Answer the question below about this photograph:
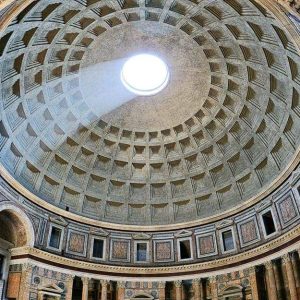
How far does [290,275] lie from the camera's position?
21.2 m

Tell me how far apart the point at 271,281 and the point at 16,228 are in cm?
1573

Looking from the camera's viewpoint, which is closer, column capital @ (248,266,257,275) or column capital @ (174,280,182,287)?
column capital @ (248,266,257,275)

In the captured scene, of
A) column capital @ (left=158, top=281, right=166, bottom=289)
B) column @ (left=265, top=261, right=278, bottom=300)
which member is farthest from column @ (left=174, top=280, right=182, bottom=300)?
column @ (left=265, top=261, right=278, bottom=300)

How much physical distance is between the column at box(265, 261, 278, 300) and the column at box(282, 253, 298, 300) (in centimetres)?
106

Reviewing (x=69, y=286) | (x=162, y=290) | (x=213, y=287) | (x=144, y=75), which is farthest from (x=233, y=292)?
(x=144, y=75)

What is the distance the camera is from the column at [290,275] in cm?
2084

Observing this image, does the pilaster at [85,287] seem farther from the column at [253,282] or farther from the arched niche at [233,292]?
the column at [253,282]

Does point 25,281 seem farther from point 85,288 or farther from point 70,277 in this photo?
point 85,288

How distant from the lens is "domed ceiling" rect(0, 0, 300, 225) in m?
21.9

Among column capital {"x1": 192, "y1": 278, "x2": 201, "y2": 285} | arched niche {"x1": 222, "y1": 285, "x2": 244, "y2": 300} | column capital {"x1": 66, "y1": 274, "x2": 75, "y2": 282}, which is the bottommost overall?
arched niche {"x1": 222, "y1": 285, "x2": 244, "y2": 300}

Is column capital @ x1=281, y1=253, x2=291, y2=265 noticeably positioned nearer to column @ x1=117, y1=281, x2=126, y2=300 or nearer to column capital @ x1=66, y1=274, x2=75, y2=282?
column @ x1=117, y1=281, x2=126, y2=300

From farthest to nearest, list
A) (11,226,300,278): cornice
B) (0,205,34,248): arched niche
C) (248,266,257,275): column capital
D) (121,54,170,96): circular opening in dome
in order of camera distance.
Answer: (121,54,170,96): circular opening in dome
(0,205,34,248): arched niche
(248,266,257,275): column capital
(11,226,300,278): cornice

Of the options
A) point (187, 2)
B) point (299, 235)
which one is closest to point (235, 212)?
point (299, 235)

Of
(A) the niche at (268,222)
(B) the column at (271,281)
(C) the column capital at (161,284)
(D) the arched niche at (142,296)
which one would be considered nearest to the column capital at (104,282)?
(D) the arched niche at (142,296)
